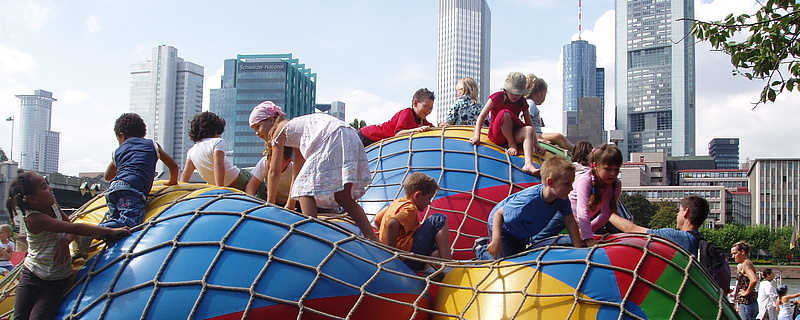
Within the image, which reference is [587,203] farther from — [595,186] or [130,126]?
[130,126]

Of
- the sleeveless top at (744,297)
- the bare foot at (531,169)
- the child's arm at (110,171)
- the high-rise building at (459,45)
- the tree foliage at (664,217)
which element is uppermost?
the high-rise building at (459,45)

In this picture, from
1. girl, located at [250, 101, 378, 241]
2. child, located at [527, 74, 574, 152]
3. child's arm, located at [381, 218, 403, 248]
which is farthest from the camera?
child, located at [527, 74, 574, 152]

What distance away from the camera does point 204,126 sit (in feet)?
21.5

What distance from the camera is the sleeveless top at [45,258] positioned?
4145 millimetres

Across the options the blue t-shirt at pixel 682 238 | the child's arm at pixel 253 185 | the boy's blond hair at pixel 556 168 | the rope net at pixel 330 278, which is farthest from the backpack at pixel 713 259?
the child's arm at pixel 253 185

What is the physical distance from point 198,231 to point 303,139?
1481 mm

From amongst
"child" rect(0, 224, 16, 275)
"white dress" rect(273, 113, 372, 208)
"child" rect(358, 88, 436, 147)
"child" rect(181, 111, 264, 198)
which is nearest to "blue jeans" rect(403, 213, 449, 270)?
"white dress" rect(273, 113, 372, 208)

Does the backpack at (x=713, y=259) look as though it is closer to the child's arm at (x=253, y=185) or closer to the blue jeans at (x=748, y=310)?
the child's arm at (x=253, y=185)

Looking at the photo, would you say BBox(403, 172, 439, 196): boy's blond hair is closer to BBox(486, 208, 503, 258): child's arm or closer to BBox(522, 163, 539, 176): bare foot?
BBox(486, 208, 503, 258): child's arm

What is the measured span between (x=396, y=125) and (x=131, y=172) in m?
3.73

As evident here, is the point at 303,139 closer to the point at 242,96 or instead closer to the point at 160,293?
the point at 160,293

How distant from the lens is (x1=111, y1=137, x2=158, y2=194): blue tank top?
15.7 ft

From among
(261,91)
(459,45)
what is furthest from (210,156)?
(459,45)

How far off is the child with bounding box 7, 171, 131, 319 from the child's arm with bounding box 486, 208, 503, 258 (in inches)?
96.9
